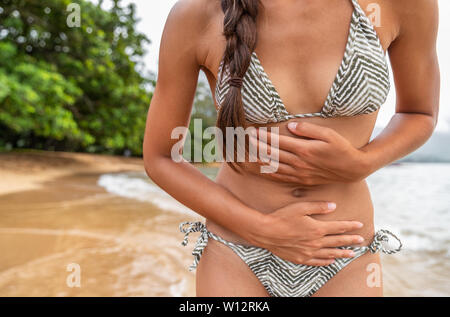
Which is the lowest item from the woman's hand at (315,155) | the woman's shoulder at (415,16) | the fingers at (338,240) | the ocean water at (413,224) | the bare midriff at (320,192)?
the ocean water at (413,224)

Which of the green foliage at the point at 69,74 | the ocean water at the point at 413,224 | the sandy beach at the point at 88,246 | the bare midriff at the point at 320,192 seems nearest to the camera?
the bare midriff at the point at 320,192

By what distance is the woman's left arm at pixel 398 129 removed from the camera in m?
0.96

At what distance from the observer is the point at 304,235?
1018 millimetres

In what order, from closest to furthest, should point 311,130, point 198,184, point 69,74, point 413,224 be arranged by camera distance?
point 311,130, point 198,184, point 413,224, point 69,74

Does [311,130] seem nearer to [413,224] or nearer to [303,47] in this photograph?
[303,47]

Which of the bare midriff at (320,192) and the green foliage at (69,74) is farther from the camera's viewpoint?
the green foliage at (69,74)

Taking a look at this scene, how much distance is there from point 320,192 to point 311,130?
9.7 inches

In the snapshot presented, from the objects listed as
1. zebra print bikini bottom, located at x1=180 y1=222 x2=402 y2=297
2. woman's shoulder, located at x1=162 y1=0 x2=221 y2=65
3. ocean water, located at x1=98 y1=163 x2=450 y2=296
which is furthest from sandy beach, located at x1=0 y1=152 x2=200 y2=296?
woman's shoulder, located at x1=162 y1=0 x2=221 y2=65

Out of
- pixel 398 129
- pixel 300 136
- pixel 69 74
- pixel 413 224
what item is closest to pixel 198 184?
pixel 300 136

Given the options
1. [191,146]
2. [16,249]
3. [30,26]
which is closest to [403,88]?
[16,249]

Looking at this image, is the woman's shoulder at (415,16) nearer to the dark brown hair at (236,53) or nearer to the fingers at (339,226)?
the dark brown hair at (236,53)

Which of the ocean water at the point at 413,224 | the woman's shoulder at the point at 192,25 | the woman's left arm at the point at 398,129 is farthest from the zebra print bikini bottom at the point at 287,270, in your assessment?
the ocean water at the point at 413,224

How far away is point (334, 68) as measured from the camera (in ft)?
3.34

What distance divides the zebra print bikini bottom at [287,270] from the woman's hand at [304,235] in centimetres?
→ 4
